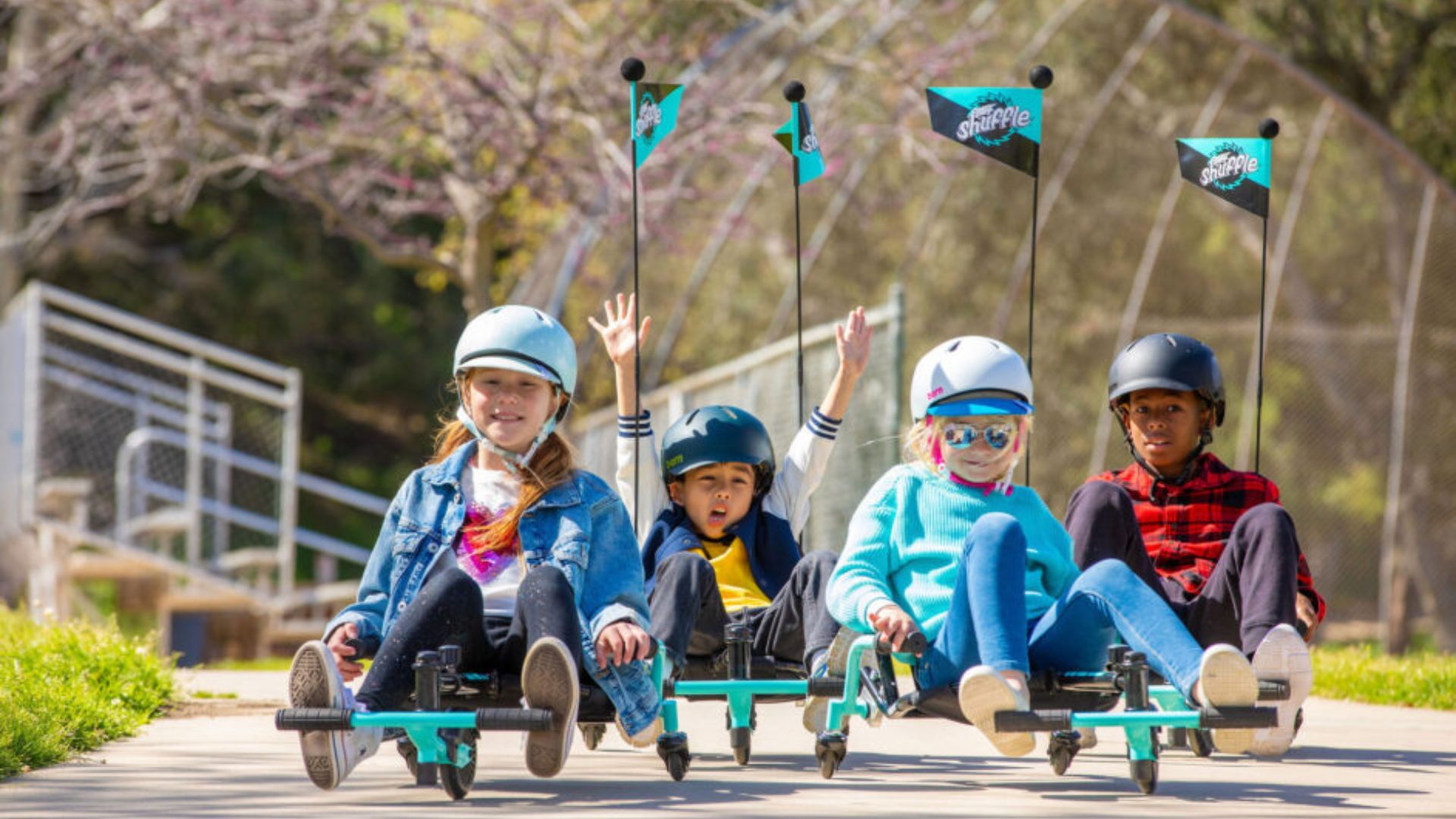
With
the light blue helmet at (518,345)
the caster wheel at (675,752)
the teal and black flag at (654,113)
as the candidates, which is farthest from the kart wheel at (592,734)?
the teal and black flag at (654,113)

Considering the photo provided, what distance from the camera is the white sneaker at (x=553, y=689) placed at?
432 cm

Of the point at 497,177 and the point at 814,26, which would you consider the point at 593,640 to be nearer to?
the point at 497,177

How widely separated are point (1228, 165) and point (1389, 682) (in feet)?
7.56

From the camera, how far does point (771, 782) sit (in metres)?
4.98

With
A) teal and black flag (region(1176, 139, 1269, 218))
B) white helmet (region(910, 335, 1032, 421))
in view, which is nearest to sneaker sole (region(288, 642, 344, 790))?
white helmet (region(910, 335, 1032, 421))

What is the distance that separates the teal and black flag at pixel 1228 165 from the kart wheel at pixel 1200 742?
1.99 m

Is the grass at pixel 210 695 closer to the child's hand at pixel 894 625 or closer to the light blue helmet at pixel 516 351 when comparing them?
the light blue helmet at pixel 516 351

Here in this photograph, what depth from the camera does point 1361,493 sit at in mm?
17594

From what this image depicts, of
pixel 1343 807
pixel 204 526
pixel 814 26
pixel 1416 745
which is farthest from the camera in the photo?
pixel 204 526

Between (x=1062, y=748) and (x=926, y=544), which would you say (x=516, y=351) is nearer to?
(x=926, y=544)

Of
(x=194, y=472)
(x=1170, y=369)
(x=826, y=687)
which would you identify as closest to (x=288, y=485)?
(x=194, y=472)

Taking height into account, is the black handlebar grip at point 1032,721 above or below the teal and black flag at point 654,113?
below

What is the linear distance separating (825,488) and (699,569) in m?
4.80

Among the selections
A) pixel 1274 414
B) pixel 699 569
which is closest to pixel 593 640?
pixel 699 569
